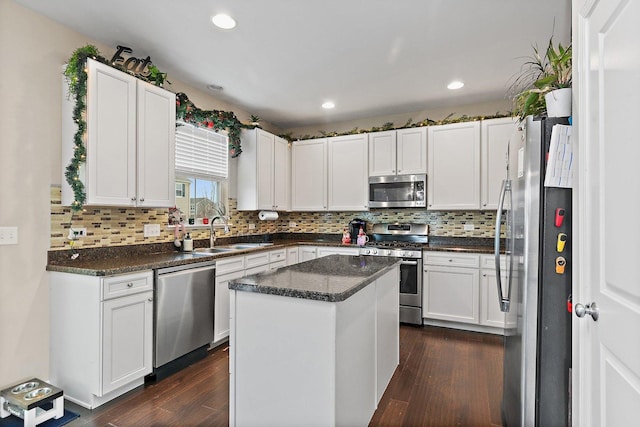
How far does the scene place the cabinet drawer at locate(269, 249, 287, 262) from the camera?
157 inches

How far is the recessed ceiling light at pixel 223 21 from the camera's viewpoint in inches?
93.0

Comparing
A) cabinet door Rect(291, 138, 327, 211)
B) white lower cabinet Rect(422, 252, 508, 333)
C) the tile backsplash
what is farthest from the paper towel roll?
white lower cabinet Rect(422, 252, 508, 333)

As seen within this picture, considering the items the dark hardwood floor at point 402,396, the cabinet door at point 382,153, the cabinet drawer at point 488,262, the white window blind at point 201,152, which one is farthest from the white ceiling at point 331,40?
the dark hardwood floor at point 402,396

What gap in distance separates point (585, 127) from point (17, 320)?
3.35 metres

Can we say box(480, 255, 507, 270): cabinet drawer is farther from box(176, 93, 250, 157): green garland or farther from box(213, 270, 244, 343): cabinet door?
box(176, 93, 250, 157): green garland

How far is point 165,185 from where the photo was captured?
2969mm

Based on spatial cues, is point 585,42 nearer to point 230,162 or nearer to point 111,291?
point 111,291

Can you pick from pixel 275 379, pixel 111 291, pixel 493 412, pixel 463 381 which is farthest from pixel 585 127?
pixel 111 291

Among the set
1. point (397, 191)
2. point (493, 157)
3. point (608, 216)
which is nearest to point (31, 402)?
point (608, 216)

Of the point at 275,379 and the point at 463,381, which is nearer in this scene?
the point at 275,379

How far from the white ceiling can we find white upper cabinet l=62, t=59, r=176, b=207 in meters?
0.40

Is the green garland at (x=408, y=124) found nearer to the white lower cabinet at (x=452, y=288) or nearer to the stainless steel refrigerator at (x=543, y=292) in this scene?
the white lower cabinet at (x=452, y=288)

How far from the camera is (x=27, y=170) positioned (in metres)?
2.30

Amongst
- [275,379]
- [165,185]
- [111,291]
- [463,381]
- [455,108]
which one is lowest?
[463,381]
